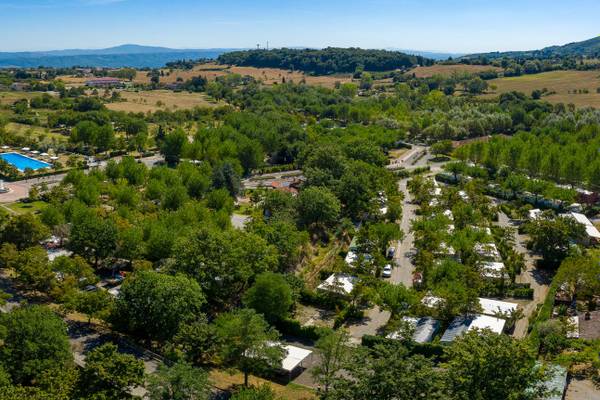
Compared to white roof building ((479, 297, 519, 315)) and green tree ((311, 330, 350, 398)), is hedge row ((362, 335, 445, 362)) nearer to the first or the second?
green tree ((311, 330, 350, 398))

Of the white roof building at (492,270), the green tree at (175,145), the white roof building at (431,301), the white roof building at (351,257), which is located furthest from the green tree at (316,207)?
the green tree at (175,145)

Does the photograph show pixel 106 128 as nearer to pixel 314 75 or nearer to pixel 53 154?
pixel 53 154

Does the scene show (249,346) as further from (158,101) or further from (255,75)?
(255,75)

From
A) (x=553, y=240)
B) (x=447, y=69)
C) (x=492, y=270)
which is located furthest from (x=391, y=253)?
(x=447, y=69)

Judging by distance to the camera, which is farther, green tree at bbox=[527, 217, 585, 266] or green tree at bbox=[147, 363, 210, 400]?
green tree at bbox=[527, 217, 585, 266]

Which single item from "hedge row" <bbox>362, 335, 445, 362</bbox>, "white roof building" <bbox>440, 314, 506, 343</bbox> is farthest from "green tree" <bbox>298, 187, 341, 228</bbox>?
"hedge row" <bbox>362, 335, 445, 362</bbox>

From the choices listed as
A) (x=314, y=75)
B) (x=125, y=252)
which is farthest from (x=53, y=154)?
(x=314, y=75)

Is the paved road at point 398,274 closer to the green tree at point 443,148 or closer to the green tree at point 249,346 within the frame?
the green tree at point 249,346

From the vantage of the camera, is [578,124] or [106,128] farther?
[578,124]
